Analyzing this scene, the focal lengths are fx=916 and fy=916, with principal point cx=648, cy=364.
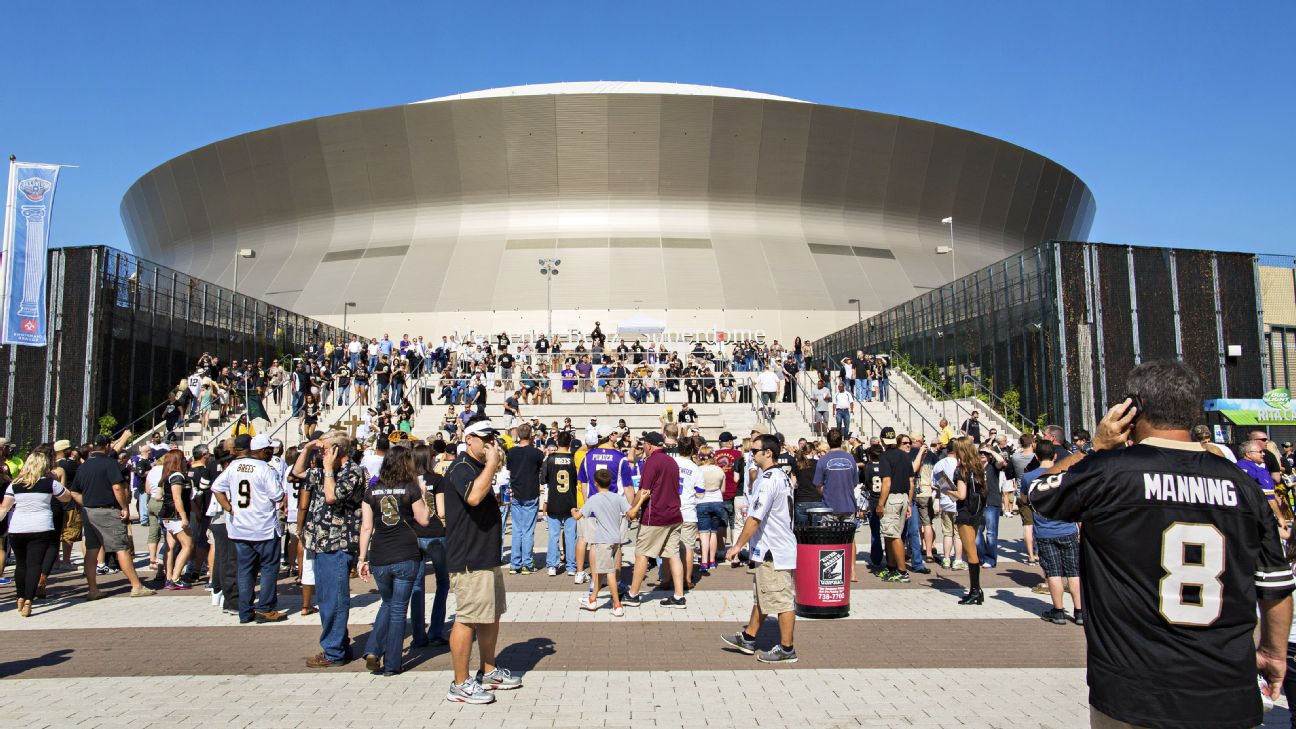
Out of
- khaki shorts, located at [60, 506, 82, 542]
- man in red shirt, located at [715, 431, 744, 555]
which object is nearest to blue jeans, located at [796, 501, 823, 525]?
man in red shirt, located at [715, 431, 744, 555]

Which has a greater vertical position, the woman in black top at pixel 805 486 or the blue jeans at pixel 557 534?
the woman in black top at pixel 805 486

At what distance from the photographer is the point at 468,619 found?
17.7 ft

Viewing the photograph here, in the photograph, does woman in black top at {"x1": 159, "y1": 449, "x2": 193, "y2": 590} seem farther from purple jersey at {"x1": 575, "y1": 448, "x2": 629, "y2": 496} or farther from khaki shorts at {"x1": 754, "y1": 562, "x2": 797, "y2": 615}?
khaki shorts at {"x1": 754, "y1": 562, "x2": 797, "y2": 615}

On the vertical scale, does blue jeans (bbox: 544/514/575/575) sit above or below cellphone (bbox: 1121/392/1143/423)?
below

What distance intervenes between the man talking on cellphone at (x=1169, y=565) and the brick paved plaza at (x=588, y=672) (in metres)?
2.15

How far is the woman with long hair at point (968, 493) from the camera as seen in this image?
27.5ft

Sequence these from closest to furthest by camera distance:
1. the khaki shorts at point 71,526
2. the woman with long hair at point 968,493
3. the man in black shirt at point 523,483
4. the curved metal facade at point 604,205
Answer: the woman with long hair at point 968,493 < the khaki shorts at point 71,526 < the man in black shirt at point 523,483 < the curved metal facade at point 604,205

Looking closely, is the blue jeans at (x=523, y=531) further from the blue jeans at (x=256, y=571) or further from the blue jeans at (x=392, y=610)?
the blue jeans at (x=392, y=610)

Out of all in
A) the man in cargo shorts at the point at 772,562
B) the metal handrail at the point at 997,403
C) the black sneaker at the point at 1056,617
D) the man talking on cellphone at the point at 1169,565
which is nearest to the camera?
the man talking on cellphone at the point at 1169,565

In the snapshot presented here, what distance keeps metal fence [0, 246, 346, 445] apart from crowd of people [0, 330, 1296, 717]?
10368 millimetres

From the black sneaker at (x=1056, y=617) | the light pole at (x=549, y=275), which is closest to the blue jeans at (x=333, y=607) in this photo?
the black sneaker at (x=1056, y=617)

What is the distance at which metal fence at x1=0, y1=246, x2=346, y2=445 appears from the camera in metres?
20.3

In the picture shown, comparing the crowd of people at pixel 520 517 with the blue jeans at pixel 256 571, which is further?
the blue jeans at pixel 256 571

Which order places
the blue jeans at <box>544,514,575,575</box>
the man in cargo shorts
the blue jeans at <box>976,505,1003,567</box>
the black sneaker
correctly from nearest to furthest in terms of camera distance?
the man in cargo shorts, the black sneaker, the blue jeans at <box>544,514,575,575</box>, the blue jeans at <box>976,505,1003,567</box>
